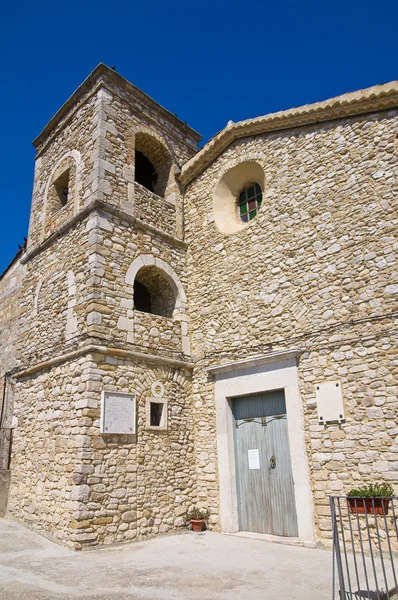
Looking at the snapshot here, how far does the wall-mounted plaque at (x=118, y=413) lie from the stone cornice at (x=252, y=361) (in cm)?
162

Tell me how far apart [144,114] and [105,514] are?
812cm

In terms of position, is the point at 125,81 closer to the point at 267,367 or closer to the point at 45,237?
the point at 45,237

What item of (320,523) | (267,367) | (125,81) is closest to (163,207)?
(125,81)

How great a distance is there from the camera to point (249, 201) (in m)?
9.27

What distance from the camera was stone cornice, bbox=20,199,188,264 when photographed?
8.34m

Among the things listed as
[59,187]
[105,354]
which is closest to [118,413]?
[105,354]

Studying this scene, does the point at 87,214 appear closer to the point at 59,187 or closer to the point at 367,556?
the point at 59,187

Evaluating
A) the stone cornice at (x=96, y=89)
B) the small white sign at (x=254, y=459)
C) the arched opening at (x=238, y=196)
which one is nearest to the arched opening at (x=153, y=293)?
the arched opening at (x=238, y=196)

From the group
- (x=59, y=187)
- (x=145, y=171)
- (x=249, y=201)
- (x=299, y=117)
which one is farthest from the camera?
(x=145, y=171)

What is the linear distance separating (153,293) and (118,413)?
3.19 meters

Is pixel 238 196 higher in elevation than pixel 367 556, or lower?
higher

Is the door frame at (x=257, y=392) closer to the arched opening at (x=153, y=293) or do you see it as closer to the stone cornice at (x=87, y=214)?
the arched opening at (x=153, y=293)

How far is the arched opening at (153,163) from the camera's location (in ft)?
34.5

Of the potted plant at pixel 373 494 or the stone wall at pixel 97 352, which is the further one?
the stone wall at pixel 97 352
